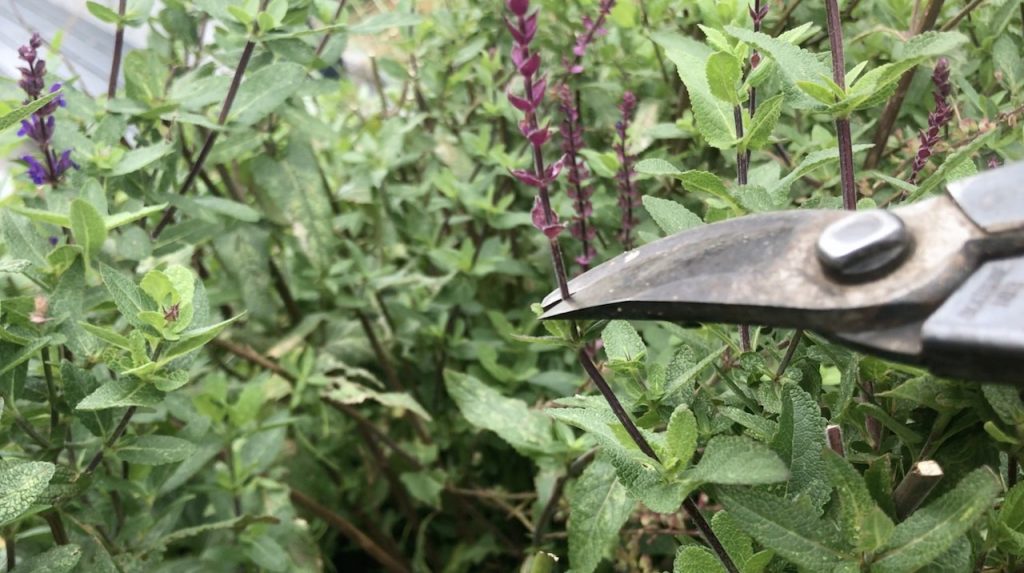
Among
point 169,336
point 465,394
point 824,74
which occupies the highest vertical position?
point 824,74

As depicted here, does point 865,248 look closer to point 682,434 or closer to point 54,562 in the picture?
point 682,434

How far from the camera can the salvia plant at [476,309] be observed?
53 cm

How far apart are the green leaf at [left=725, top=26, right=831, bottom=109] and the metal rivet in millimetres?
181

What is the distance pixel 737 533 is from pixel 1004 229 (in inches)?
9.4

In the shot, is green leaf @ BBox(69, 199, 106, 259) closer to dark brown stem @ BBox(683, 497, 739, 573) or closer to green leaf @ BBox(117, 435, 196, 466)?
green leaf @ BBox(117, 435, 196, 466)

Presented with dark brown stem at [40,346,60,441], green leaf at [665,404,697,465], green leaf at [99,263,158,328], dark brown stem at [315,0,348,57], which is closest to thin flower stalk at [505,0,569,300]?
green leaf at [665,404,697,465]

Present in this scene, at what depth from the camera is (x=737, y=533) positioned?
20.8 inches

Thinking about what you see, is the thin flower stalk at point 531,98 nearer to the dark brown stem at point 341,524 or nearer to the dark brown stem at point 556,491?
the dark brown stem at point 556,491

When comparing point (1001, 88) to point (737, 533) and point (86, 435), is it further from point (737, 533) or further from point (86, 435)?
point (86, 435)

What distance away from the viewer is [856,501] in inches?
18.3

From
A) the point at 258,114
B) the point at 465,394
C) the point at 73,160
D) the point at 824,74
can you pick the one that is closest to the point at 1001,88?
the point at 824,74

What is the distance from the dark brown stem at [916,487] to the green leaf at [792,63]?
0.25 m

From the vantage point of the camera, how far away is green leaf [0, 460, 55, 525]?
0.60m

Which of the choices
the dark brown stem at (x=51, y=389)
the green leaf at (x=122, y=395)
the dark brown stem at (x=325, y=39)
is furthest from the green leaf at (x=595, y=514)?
the dark brown stem at (x=325, y=39)
